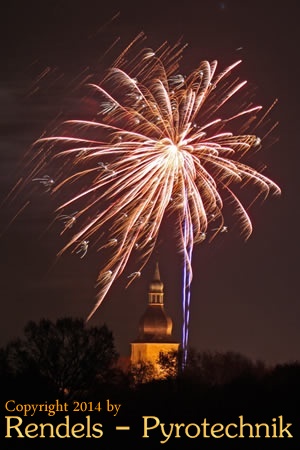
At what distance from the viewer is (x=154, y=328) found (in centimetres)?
17300

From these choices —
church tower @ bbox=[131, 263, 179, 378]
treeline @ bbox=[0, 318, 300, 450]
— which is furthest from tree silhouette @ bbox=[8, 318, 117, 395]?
church tower @ bbox=[131, 263, 179, 378]

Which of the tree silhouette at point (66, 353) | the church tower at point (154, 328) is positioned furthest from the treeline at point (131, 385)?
the church tower at point (154, 328)

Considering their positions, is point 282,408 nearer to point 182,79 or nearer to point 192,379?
point 182,79

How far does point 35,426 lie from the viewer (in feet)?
231

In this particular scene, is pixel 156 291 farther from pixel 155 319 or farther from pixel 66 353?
pixel 66 353

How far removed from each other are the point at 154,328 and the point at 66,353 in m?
73.9

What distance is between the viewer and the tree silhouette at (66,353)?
9569cm

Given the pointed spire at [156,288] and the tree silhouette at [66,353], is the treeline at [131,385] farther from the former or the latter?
the pointed spire at [156,288]

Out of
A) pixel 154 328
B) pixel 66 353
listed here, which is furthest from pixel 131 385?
pixel 154 328

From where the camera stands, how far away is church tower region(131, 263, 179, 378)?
6727 inches

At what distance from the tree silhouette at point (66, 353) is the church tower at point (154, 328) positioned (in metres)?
65.4

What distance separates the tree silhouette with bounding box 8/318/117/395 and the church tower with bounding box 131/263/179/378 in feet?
215

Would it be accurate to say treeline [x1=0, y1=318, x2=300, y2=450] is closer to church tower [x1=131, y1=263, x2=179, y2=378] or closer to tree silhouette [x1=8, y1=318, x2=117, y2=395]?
tree silhouette [x1=8, y1=318, x2=117, y2=395]

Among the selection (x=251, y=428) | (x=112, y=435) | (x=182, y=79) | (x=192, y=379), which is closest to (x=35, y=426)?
(x=112, y=435)
